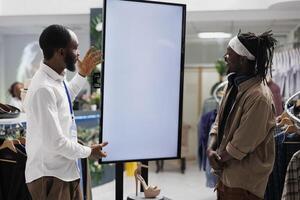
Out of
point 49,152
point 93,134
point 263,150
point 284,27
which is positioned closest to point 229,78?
point 263,150

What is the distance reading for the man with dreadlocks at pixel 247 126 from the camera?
2.12 m

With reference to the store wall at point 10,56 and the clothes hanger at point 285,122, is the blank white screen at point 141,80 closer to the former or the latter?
the clothes hanger at point 285,122

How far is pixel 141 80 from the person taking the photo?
2.39 metres

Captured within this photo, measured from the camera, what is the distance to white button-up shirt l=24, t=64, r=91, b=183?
1967 millimetres

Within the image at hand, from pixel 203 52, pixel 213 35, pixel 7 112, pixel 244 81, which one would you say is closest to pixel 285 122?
pixel 244 81

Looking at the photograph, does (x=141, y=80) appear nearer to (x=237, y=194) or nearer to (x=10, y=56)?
(x=237, y=194)

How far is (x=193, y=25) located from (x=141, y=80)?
439cm

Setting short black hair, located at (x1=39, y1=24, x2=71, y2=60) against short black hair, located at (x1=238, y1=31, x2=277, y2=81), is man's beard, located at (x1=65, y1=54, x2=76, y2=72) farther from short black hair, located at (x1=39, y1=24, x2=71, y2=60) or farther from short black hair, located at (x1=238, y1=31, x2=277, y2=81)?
short black hair, located at (x1=238, y1=31, x2=277, y2=81)

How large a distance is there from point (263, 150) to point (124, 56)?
897 millimetres

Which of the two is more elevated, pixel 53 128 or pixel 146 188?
pixel 53 128

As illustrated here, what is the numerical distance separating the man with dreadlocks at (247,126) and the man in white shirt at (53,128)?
0.66 metres

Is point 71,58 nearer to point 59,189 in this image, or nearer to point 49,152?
point 49,152

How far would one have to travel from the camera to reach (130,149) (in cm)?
240

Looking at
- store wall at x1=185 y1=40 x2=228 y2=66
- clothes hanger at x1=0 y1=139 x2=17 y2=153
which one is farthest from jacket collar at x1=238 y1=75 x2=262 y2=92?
store wall at x1=185 y1=40 x2=228 y2=66
